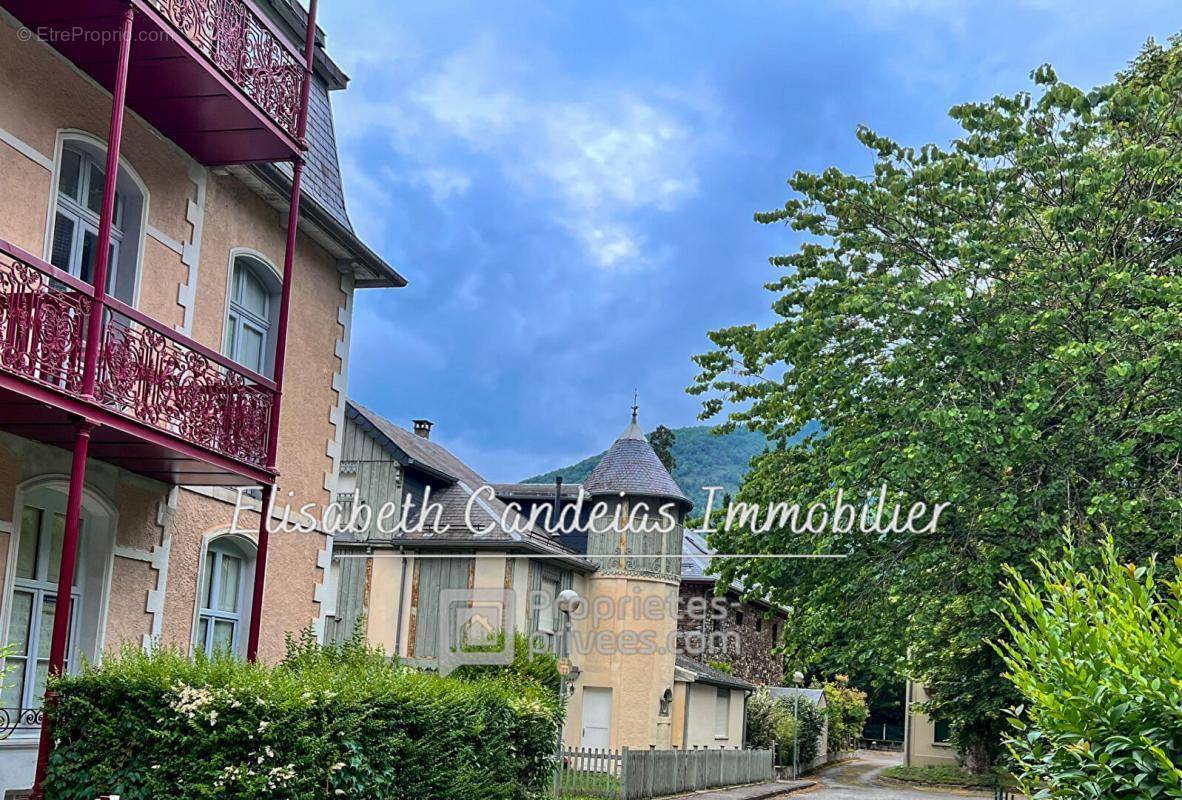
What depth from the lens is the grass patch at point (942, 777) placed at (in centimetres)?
3778

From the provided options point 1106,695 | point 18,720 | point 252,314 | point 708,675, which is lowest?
point 708,675

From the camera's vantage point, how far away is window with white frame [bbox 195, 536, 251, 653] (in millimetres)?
13039

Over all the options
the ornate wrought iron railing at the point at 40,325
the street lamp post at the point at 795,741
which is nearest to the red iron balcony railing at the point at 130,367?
the ornate wrought iron railing at the point at 40,325

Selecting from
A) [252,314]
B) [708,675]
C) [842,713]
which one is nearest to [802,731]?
[708,675]

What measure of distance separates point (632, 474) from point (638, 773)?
31.3 ft

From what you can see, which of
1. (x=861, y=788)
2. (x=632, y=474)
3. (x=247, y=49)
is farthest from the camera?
(x=861, y=788)

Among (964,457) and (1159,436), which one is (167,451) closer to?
(964,457)

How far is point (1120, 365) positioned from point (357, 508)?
18.7 m

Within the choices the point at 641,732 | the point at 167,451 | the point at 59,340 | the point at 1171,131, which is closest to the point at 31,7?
the point at 59,340

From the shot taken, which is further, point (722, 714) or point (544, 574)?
point (722, 714)

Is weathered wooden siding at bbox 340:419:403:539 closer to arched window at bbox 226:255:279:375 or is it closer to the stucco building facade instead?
the stucco building facade

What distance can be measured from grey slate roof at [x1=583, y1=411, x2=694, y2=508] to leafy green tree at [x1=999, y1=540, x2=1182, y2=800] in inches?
1015

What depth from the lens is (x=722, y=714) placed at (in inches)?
1480

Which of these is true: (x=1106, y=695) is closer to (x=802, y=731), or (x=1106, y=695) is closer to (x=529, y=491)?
(x=529, y=491)
